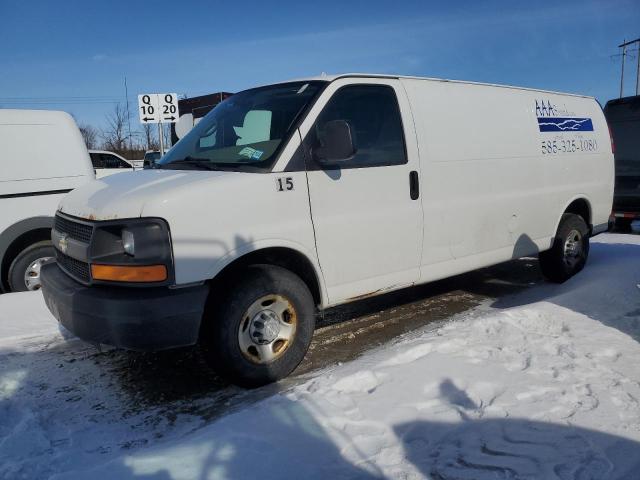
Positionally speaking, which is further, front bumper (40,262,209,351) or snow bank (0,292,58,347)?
snow bank (0,292,58,347)

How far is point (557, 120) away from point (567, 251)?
59.8 inches

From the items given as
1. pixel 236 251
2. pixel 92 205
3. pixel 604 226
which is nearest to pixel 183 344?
pixel 236 251

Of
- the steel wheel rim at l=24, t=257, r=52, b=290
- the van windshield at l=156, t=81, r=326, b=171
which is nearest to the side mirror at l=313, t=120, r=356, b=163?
the van windshield at l=156, t=81, r=326, b=171

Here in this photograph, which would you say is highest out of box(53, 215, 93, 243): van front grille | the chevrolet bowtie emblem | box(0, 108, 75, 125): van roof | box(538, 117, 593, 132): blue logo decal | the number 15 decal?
box(0, 108, 75, 125): van roof

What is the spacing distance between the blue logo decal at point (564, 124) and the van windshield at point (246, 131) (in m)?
3.02

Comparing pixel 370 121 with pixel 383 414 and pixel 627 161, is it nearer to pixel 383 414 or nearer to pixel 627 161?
pixel 383 414

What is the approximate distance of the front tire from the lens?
10.8ft

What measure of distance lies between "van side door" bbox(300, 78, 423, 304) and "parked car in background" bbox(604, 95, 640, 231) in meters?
7.40

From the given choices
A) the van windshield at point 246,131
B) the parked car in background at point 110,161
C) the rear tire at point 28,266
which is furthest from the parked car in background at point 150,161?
the rear tire at point 28,266

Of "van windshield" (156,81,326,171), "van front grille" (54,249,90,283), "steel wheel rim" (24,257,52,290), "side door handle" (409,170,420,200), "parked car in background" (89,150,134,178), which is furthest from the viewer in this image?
"parked car in background" (89,150,134,178)

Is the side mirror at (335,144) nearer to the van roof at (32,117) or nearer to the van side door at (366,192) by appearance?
the van side door at (366,192)

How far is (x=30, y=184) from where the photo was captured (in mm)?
5762

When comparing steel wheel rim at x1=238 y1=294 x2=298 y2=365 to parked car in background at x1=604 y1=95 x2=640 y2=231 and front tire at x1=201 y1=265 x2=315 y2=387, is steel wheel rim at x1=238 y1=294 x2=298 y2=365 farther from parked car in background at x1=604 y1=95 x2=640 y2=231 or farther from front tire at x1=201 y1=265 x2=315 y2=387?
parked car in background at x1=604 y1=95 x2=640 y2=231

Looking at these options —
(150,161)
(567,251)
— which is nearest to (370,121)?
(567,251)
